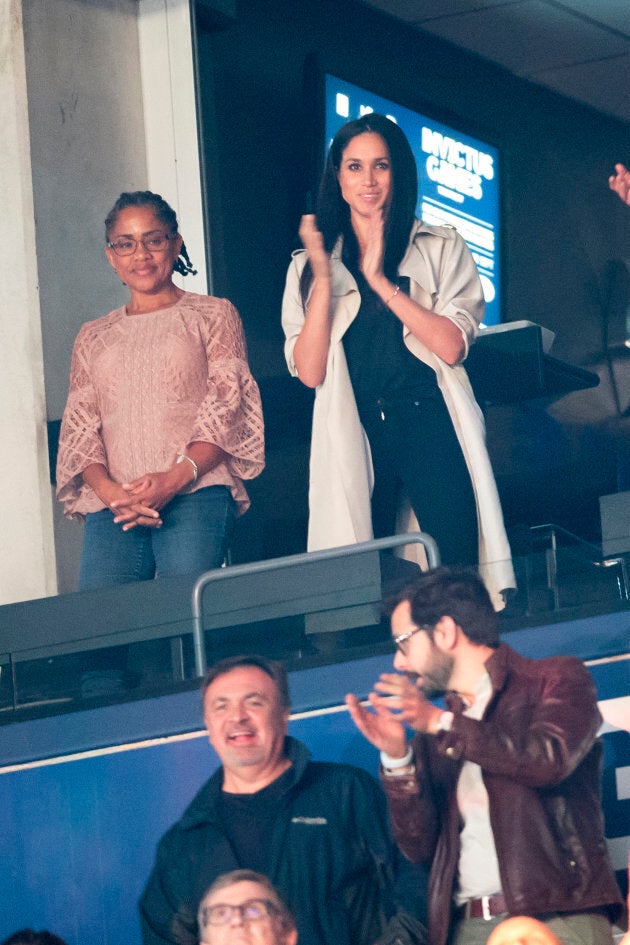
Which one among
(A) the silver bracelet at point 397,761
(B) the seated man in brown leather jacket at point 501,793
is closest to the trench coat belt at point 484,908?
(B) the seated man in brown leather jacket at point 501,793

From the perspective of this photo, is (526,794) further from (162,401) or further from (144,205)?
(144,205)

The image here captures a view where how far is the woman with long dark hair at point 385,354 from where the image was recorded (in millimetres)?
4145

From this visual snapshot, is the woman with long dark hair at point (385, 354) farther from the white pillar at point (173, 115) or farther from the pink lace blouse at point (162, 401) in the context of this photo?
the white pillar at point (173, 115)

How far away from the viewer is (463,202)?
7.10m

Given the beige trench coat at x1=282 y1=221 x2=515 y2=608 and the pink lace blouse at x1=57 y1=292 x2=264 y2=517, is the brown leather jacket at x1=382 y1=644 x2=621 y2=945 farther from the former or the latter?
the pink lace blouse at x1=57 y1=292 x2=264 y2=517

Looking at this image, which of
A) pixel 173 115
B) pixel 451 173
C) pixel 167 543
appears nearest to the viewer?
pixel 167 543

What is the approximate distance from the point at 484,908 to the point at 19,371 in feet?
9.87

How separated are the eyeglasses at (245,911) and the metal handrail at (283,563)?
0.71 m

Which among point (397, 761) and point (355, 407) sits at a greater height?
point (355, 407)

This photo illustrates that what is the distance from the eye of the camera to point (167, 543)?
13.4 ft

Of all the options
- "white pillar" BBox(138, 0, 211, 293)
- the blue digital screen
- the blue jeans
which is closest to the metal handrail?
the blue jeans

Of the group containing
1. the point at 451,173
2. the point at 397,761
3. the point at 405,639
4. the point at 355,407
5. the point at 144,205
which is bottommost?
the point at 397,761

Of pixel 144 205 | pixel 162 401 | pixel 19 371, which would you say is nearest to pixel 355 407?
pixel 162 401

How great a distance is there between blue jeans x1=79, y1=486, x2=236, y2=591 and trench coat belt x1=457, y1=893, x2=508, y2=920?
1.19 m
